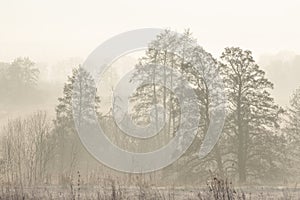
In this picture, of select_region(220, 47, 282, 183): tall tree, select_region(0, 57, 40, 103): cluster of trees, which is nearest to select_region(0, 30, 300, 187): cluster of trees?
select_region(220, 47, 282, 183): tall tree

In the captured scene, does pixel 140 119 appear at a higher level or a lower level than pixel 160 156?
higher

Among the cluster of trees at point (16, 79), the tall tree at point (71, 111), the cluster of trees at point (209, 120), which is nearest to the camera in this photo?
the cluster of trees at point (209, 120)

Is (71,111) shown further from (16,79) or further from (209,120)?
(16,79)

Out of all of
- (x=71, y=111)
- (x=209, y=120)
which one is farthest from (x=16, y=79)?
(x=209, y=120)

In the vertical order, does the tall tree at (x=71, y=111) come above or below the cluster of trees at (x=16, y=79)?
below

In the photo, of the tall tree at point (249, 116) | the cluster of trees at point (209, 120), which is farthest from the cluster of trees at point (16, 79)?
the tall tree at point (249, 116)

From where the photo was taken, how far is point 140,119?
3431cm

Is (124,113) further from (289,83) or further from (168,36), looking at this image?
(289,83)

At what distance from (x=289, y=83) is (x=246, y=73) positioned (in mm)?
74146

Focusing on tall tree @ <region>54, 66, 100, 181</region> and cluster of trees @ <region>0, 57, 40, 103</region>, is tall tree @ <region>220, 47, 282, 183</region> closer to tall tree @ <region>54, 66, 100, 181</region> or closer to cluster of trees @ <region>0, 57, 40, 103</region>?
tall tree @ <region>54, 66, 100, 181</region>

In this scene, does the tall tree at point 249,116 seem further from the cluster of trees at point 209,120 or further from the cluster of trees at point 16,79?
the cluster of trees at point 16,79

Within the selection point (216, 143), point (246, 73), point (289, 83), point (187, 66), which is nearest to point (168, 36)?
point (187, 66)

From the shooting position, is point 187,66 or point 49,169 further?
point 49,169

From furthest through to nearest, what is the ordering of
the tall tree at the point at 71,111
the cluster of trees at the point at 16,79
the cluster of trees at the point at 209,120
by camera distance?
1. the cluster of trees at the point at 16,79
2. the tall tree at the point at 71,111
3. the cluster of trees at the point at 209,120
